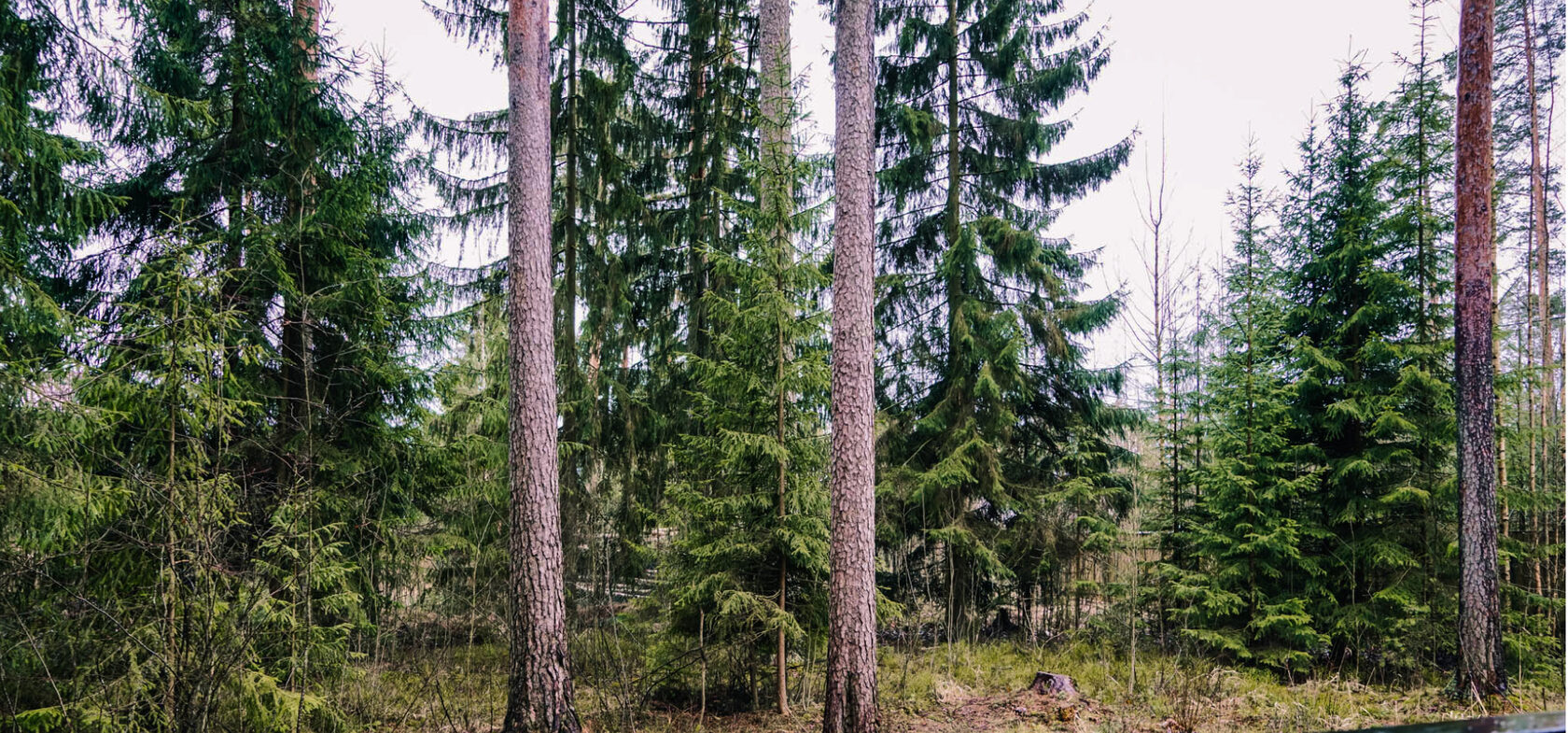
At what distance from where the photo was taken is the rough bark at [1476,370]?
5.24m

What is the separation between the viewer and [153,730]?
10.8ft

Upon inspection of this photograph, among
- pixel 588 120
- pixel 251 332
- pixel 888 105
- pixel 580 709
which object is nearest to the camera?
pixel 251 332

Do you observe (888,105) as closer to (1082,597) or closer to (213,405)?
(1082,597)

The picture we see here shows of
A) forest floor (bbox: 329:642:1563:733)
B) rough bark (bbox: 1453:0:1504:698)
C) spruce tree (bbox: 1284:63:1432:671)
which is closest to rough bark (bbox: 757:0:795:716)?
forest floor (bbox: 329:642:1563:733)

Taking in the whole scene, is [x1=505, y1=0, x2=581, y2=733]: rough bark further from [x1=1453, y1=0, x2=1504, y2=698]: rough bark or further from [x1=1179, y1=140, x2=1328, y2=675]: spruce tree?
[x1=1453, y1=0, x2=1504, y2=698]: rough bark

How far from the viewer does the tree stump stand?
5.69 metres

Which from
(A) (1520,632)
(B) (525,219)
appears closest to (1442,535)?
(A) (1520,632)

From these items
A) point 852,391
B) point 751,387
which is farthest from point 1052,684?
point 751,387

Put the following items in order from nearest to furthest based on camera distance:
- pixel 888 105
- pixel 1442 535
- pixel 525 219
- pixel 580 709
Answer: pixel 525 219, pixel 580 709, pixel 1442 535, pixel 888 105

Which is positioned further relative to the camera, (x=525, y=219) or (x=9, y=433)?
(x=525, y=219)

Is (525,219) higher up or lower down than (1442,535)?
higher up

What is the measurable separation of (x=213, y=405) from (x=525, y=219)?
213cm

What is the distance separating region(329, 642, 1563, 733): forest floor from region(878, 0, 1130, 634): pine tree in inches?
60.8

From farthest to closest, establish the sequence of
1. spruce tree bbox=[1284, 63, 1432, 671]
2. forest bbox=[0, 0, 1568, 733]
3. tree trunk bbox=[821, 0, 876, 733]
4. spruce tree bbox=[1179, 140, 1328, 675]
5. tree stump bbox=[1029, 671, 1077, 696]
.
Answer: spruce tree bbox=[1179, 140, 1328, 675]
spruce tree bbox=[1284, 63, 1432, 671]
tree stump bbox=[1029, 671, 1077, 696]
tree trunk bbox=[821, 0, 876, 733]
forest bbox=[0, 0, 1568, 733]
